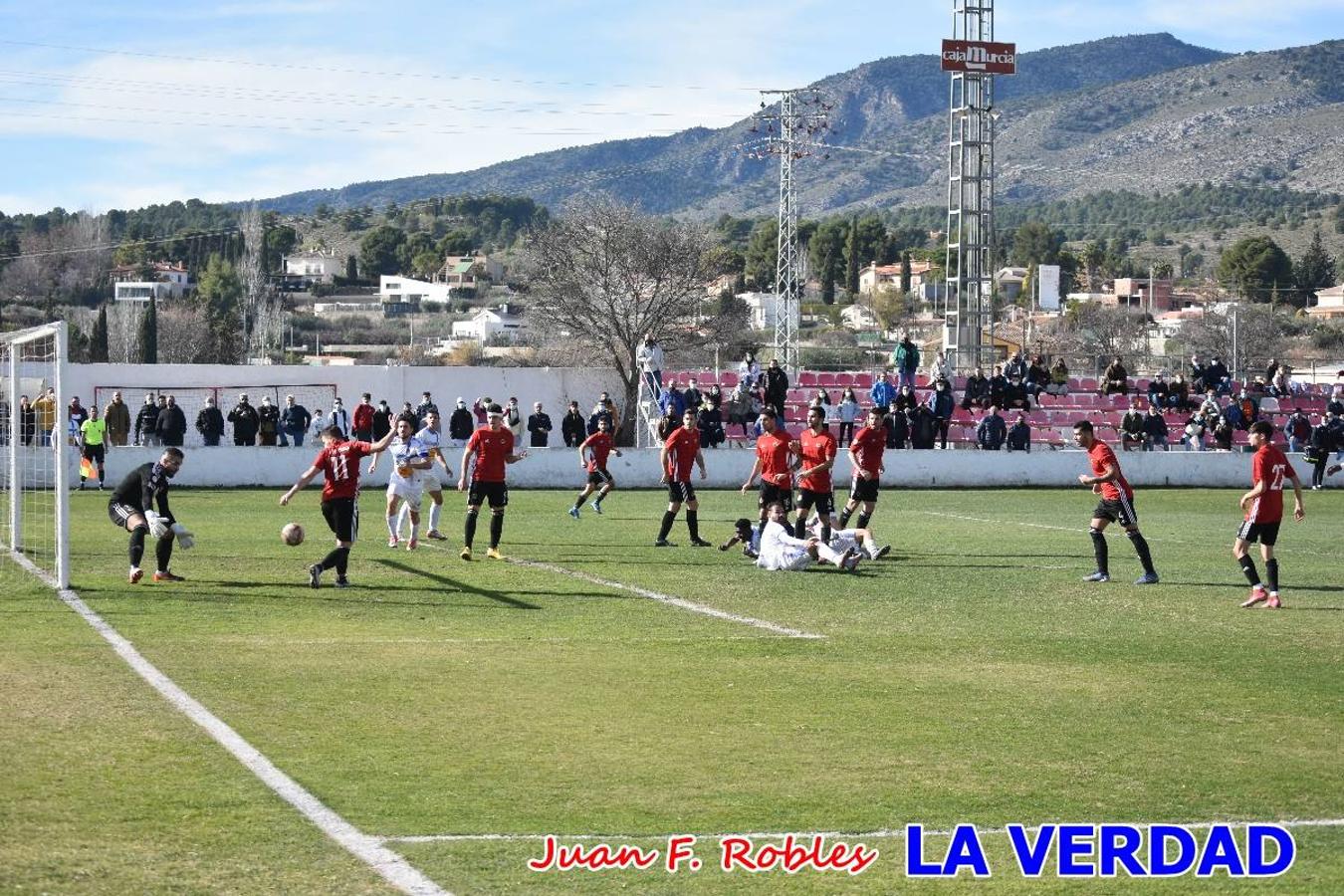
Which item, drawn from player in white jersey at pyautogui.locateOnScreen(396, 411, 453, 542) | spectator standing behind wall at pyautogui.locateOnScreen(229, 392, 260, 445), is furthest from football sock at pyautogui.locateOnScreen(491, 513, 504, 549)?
spectator standing behind wall at pyautogui.locateOnScreen(229, 392, 260, 445)

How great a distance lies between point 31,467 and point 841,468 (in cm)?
1901

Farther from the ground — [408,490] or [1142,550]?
[408,490]

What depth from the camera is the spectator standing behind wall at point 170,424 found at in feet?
129

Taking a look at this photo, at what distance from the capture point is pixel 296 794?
876 centimetres

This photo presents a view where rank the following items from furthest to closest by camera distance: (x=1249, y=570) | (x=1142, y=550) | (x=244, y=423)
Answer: (x=244, y=423) < (x=1142, y=550) < (x=1249, y=570)

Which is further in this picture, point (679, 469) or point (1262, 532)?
point (679, 469)

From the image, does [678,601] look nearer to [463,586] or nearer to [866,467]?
[463,586]

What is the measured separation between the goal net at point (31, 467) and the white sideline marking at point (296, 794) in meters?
4.84

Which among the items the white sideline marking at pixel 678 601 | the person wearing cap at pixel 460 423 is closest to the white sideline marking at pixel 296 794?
the white sideline marking at pixel 678 601

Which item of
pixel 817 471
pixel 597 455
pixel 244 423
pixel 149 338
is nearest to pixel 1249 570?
pixel 817 471

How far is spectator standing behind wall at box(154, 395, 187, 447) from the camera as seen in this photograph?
39188 millimetres

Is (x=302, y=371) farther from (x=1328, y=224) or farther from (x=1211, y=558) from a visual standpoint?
(x=1328, y=224)

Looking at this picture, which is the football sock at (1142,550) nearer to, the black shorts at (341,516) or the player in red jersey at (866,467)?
the player in red jersey at (866,467)

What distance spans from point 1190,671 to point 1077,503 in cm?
2207
